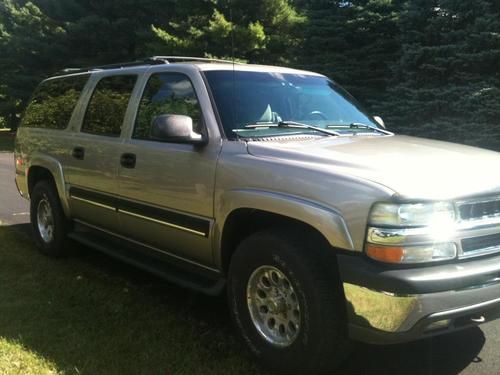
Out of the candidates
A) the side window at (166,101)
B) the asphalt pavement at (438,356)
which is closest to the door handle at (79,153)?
the side window at (166,101)

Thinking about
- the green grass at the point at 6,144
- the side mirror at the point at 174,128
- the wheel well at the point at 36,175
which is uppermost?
the side mirror at the point at 174,128

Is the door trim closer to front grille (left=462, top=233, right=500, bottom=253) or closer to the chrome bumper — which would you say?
the chrome bumper

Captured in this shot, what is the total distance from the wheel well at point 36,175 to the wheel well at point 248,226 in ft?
9.84

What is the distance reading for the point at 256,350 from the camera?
3.54 metres

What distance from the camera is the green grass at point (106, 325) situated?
3568 millimetres

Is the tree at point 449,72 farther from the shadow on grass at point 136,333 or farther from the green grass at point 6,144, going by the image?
the green grass at point 6,144

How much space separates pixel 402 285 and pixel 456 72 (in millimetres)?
11143

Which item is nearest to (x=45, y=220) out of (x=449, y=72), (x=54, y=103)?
(x=54, y=103)

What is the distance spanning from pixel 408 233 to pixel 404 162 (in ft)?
1.77

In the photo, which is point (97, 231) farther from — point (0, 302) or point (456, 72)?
point (456, 72)

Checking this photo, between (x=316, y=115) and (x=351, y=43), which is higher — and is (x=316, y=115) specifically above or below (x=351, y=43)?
below

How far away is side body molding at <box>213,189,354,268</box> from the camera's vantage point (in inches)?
120

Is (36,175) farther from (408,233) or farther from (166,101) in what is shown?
(408,233)

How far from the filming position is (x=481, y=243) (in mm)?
3131
